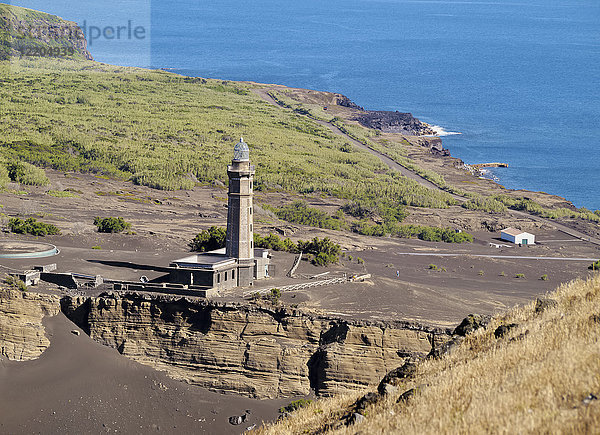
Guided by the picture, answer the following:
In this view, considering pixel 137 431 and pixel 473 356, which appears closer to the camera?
pixel 473 356

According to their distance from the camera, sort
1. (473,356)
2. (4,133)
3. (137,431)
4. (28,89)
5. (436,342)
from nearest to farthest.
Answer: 1. (473,356)
2. (137,431)
3. (436,342)
4. (4,133)
5. (28,89)

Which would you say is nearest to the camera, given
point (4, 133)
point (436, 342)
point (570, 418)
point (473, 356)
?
point (570, 418)

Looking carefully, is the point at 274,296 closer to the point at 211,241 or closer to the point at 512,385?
the point at 211,241

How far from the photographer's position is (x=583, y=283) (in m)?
20.8

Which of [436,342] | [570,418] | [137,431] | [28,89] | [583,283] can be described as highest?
[28,89]

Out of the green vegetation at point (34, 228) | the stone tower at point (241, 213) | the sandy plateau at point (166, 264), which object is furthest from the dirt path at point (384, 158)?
the stone tower at point (241, 213)

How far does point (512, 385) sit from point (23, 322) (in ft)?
92.5

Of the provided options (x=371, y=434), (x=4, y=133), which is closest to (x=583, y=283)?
(x=371, y=434)

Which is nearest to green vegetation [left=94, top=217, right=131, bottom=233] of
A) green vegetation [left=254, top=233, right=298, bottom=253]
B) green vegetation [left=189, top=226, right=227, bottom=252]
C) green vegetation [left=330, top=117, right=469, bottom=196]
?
green vegetation [left=189, top=226, right=227, bottom=252]

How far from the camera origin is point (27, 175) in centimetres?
7806

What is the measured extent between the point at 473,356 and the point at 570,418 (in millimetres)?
5446

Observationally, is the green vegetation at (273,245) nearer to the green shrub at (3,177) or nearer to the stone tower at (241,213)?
the stone tower at (241,213)

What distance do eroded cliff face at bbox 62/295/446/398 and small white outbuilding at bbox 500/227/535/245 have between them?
138 feet

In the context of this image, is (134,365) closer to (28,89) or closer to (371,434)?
(371,434)
